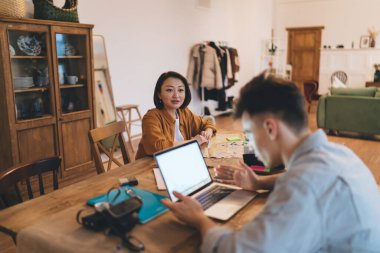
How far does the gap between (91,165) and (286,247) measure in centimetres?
345

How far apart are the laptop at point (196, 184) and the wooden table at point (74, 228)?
0.05 metres

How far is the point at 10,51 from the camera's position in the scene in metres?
3.21

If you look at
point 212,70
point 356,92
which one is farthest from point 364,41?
point 212,70

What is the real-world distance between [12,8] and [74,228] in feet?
8.71

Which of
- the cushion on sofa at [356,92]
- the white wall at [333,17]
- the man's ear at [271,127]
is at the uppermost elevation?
the white wall at [333,17]

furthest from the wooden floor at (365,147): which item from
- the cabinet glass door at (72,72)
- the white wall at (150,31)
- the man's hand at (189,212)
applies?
the man's hand at (189,212)

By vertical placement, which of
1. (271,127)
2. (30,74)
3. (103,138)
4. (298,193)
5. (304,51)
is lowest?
(103,138)

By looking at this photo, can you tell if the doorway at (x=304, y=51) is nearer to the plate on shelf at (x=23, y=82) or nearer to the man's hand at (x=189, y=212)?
the plate on shelf at (x=23, y=82)

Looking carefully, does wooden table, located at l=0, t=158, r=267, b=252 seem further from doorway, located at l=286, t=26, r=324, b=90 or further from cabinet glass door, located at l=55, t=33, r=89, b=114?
doorway, located at l=286, t=26, r=324, b=90

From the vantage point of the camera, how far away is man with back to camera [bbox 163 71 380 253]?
2.83ft

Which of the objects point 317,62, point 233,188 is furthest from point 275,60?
point 233,188

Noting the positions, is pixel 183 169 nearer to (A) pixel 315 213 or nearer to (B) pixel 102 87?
(A) pixel 315 213

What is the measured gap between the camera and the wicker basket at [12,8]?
121 inches

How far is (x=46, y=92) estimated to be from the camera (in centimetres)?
359
